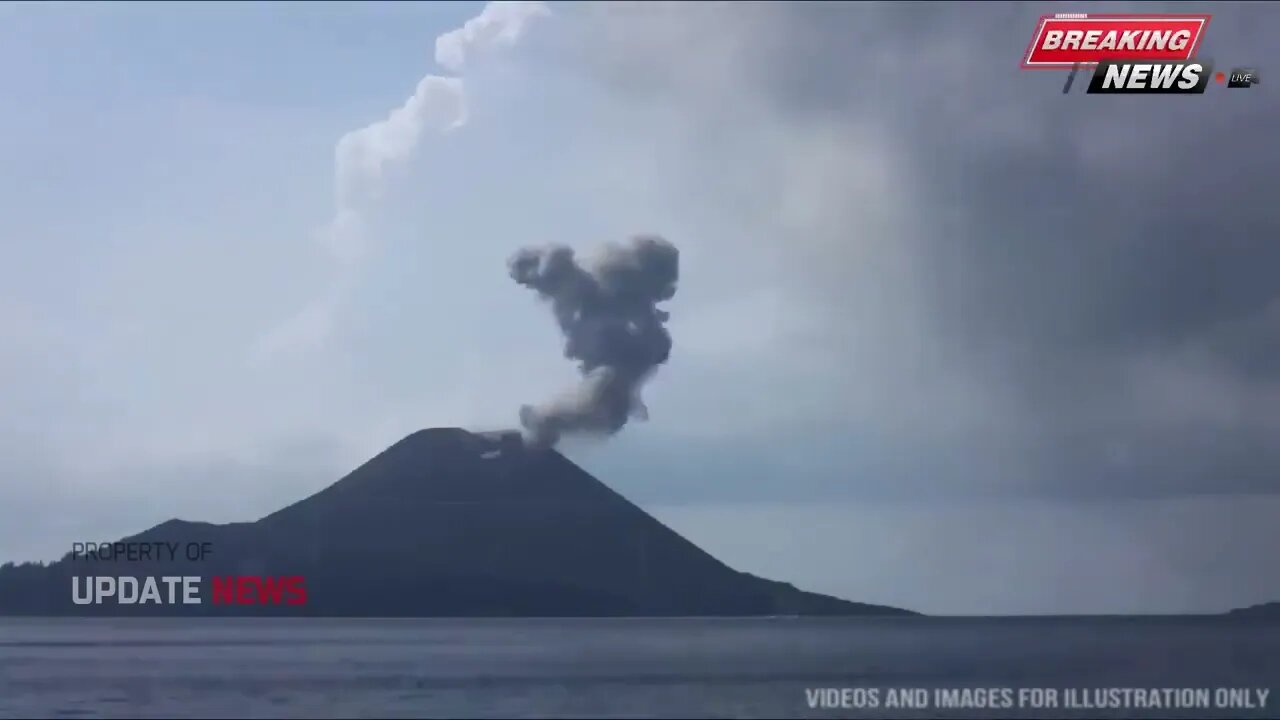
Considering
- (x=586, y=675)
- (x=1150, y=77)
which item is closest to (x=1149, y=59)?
(x=1150, y=77)

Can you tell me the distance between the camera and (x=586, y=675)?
6359cm

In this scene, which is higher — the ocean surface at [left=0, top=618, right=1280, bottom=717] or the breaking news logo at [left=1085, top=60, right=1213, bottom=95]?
the breaking news logo at [left=1085, top=60, right=1213, bottom=95]

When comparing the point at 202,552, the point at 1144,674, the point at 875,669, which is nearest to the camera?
the point at 1144,674

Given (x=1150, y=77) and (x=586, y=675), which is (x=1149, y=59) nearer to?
(x=1150, y=77)

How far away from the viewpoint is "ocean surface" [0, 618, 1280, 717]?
43.7 meters

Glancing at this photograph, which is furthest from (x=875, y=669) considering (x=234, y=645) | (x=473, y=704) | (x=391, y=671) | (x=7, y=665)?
(x=234, y=645)

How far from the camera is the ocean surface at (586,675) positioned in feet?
143

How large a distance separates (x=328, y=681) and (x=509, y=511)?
128m

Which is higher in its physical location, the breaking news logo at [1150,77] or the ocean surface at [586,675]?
the breaking news logo at [1150,77]

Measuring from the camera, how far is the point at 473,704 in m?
45.2

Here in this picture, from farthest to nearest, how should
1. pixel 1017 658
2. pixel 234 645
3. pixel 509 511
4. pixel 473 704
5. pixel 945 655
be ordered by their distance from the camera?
pixel 509 511, pixel 234 645, pixel 945 655, pixel 1017 658, pixel 473 704

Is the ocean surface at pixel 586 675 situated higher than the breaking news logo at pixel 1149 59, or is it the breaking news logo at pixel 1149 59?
the breaking news logo at pixel 1149 59

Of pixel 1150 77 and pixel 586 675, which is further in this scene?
pixel 586 675

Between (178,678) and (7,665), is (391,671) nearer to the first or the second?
(178,678)
